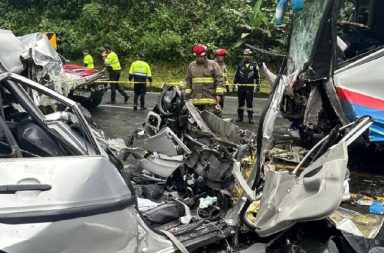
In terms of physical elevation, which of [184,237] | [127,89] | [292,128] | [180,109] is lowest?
[127,89]

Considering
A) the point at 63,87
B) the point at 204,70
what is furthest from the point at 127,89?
the point at 204,70

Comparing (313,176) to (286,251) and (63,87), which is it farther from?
(63,87)

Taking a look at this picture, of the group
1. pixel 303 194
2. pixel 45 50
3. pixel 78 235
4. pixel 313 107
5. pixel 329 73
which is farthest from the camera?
pixel 45 50

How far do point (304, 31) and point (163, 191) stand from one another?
10.6 feet

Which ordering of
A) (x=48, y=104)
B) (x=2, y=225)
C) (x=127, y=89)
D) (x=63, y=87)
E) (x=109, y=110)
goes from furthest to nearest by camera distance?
(x=127, y=89), (x=109, y=110), (x=63, y=87), (x=48, y=104), (x=2, y=225)

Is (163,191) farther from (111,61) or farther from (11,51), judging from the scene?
(111,61)

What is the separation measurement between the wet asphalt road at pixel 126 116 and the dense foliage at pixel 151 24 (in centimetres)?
286

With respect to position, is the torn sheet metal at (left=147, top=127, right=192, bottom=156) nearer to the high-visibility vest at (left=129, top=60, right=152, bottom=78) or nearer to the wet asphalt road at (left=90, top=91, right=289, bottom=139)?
the wet asphalt road at (left=90, top=91, right=289, bottom=139)

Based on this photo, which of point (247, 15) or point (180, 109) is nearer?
point (180, 109)

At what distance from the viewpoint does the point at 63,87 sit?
8727mm

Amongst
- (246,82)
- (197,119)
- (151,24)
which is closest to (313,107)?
(197,119)

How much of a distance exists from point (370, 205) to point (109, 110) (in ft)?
23.8

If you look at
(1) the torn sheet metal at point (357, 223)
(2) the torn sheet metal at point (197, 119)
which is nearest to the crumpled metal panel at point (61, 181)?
(1) the torn sheet metal at point (357, 223)

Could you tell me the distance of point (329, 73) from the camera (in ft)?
18.9
